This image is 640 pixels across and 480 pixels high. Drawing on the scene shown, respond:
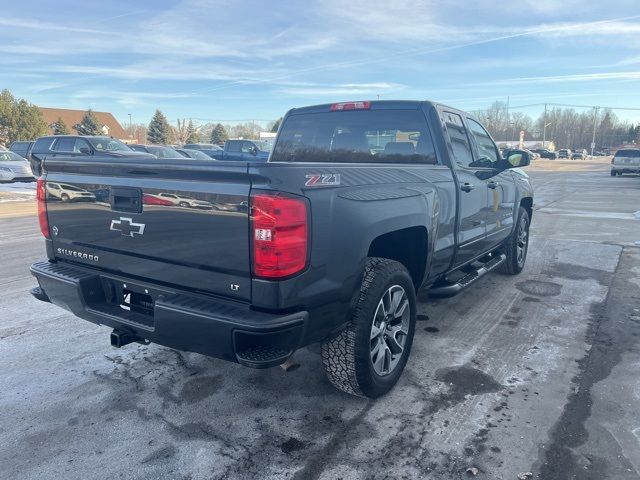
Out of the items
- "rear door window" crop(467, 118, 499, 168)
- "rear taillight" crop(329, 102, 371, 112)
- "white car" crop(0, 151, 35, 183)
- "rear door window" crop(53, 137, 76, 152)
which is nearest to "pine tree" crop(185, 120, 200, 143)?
"white car" crop(0, 151, 35, 183)

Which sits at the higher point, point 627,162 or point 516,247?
point 627,162

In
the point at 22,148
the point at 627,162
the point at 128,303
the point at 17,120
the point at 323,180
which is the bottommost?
the point at 128,303

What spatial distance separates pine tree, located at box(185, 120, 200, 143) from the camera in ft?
257

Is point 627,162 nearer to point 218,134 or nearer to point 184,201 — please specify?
point 184,201

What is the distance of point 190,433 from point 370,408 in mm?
1123

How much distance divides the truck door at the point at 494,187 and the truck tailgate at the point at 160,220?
2979 mm

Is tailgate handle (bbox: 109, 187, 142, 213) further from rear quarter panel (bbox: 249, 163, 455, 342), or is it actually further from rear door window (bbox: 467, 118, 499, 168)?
rear door window (bbox: 467, 118, 499, 168)

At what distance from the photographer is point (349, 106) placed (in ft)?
15.0

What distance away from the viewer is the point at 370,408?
10.3ft

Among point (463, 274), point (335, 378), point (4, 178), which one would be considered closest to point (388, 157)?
point (463, 274)

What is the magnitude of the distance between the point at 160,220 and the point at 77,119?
8392 centimetres

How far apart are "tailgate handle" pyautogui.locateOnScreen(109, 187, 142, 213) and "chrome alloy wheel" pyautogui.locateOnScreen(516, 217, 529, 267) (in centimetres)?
503

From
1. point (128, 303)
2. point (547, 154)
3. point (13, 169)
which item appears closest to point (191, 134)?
point (547, 154)

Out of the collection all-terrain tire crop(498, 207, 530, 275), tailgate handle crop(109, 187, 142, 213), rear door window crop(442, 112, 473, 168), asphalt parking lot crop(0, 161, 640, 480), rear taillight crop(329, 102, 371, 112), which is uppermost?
rear taillight crop(329, 102, 371, 112)
